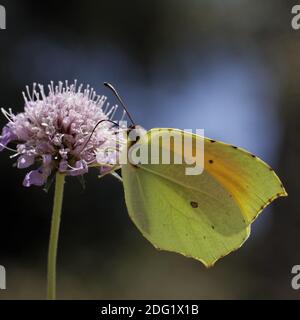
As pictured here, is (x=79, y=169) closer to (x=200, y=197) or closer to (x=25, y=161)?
(x=25, y=161)

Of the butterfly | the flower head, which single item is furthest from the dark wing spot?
the flower head

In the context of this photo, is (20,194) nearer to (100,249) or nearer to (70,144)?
(100,249)

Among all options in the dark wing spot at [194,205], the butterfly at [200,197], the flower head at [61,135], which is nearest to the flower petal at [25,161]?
the flower head at [61,135]

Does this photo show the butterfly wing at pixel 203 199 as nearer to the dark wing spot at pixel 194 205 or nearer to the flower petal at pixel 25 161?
the dark wing spot at pixel 194 205

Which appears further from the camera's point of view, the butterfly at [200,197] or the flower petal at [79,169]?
the butterfly at [200,197]

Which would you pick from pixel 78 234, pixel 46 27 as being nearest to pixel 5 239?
pixel 78 234

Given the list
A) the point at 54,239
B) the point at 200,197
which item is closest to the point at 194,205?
Answer: the point at 200,197

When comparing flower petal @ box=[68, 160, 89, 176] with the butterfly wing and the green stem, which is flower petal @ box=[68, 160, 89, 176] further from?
the butterfly wing
